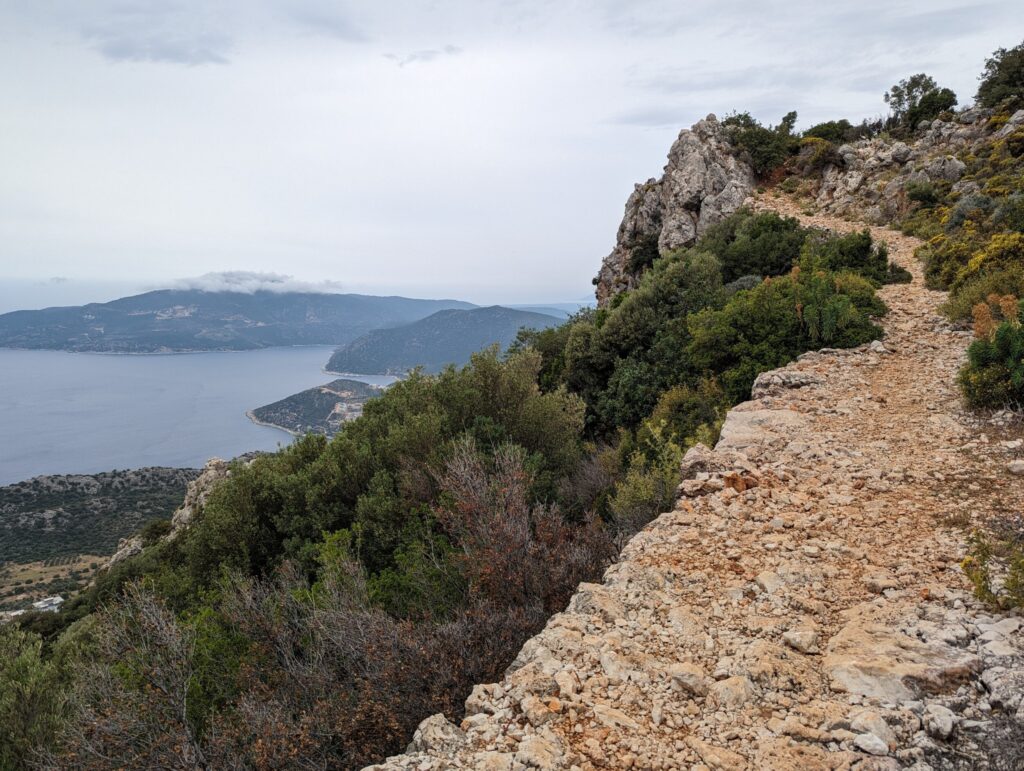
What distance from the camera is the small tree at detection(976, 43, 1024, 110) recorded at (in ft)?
86.0

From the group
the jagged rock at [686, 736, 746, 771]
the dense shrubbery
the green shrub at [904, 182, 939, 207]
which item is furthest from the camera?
the green shrub at [904, 182, 939, 207]

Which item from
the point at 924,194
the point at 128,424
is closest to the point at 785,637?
the point at 924,194

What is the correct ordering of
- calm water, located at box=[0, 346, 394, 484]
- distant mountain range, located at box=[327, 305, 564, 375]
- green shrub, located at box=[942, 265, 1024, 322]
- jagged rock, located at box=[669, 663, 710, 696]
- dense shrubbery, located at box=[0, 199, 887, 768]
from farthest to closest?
1. distant mountain range, located at box=[327, 305, 564, 375]
2. calm water, located at box=[0, 346, 394, 484]
3. green shrub, located at box=[942, 265, 1024, 322]
4. dense shrubbery, located at box=[0, 199, 887, 768]
5. jagged rock, located at box=[669, 663, 710, 696]

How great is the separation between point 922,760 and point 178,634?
6.14 m

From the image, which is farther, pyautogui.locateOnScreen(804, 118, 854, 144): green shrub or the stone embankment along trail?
pyautogui.locateOnScreen(804, 118, 854, 144): green shrub

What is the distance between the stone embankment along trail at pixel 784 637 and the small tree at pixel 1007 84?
3202 cm

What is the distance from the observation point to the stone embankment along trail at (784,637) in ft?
9.57

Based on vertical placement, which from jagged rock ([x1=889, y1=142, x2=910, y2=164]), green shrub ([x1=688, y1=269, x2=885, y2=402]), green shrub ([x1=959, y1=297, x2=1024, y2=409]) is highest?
jagged rock ([x1=889, y1=142, x2=910, y2=164])

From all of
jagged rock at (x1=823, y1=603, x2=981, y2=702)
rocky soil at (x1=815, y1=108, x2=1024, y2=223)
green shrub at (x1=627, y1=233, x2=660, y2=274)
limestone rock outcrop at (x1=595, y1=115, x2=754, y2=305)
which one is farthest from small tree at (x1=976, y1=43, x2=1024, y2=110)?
jagged rock at (x1=823, y1=603, x2=981, y2=702)

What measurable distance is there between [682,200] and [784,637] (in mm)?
28205

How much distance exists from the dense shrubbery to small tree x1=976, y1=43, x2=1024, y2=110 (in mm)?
19543

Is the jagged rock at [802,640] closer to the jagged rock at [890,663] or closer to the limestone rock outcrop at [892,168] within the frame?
the jagged rock at [890,663]

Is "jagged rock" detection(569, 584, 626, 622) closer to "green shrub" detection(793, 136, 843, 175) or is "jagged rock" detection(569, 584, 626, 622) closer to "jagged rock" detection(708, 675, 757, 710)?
"jagged rock" detection(708, 675, 757, 710)

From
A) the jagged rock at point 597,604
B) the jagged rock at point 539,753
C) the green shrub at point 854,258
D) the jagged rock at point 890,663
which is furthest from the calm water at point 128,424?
the jagged rock at point 890,663
